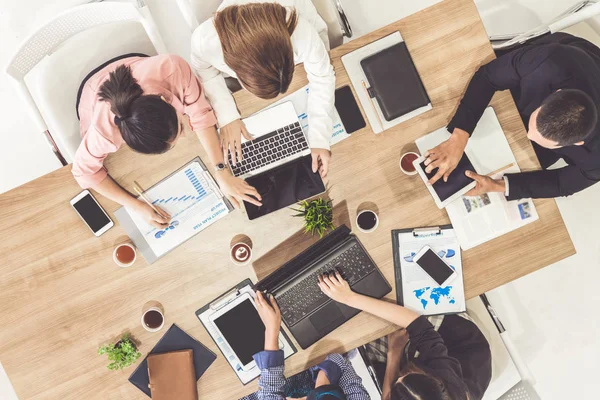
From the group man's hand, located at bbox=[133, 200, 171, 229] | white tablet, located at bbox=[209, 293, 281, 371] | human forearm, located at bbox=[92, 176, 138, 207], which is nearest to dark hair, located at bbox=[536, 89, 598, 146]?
white tablet, located at bbox=[209, 293, 281, 371]

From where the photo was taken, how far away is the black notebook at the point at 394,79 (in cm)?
141

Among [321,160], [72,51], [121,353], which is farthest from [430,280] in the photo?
[72,51]

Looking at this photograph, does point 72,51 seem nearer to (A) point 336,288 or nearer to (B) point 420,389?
(A) point 336,288

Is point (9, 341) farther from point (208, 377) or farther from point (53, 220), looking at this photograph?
point (208, 377)

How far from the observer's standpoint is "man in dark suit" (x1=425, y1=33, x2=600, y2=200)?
4.27 feet

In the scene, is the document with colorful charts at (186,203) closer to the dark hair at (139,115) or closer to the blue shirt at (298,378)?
the dark hair at (139,115)

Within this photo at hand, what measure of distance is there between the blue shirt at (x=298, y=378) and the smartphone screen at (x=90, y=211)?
763 millimetres

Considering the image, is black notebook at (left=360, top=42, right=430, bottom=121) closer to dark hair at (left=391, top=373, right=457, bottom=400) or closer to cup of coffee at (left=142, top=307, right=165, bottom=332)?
dark hair at (left=391, top=373, right=457, bottom=400)

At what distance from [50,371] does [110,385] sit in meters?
0.23

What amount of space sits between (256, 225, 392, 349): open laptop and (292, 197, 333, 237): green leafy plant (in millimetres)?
50

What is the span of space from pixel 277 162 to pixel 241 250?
0.35 metres

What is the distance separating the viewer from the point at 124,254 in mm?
1484

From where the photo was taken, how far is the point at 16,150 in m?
2.30

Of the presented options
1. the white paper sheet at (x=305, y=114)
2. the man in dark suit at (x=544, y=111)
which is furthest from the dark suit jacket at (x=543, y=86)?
the white paper sheet at (x=305, y=114)
